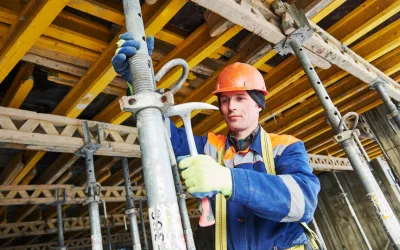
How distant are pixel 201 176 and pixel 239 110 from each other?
1148 millimetres

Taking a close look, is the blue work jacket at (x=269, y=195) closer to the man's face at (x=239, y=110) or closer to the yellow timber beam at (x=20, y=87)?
the man's face at (x=239, y=110)

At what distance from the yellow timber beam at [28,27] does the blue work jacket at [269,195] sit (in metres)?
2.11

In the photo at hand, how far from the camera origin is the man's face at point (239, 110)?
2.47 meters

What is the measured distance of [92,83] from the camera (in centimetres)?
487

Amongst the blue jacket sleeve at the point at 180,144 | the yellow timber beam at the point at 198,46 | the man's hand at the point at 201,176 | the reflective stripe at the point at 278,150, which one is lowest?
the man's hand at the point at 201,176

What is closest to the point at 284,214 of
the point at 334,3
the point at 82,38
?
the point at 82,38

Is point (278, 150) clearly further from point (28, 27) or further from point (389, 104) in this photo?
point (389, 104)

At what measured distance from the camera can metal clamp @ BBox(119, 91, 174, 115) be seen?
59.0 inches

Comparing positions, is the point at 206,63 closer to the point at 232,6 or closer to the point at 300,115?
the point at 232,6

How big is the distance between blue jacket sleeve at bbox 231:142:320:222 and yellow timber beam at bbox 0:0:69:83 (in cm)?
297

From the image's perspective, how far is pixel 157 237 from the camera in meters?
1.31

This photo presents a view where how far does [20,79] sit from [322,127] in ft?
28.4

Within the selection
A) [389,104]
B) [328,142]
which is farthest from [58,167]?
[328,142]

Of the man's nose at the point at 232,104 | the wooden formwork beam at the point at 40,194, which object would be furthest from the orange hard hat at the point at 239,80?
the wooden formwork beam at the point at 40,194
